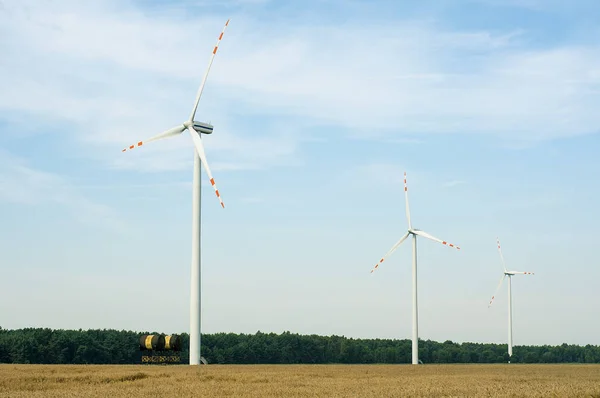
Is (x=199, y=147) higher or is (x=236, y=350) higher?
(x=199, y=147)

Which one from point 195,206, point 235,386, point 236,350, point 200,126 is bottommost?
point 236,350

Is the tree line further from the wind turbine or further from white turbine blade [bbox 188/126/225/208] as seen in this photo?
white turbine blade [bbox 188/126/225/208]

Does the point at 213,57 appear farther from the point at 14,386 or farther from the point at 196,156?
the point at 14,386

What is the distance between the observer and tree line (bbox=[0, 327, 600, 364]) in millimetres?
119062

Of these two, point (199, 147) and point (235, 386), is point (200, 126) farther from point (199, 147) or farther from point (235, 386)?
point (235, 386)

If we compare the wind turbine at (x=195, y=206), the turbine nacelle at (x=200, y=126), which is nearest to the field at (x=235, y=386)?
the wind turbine at (x=195, y=206)

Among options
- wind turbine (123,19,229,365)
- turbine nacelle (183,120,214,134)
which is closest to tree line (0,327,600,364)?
wind turbine (123,19,229,365)

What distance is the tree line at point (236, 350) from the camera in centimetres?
11906

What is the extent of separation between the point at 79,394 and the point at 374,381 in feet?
69.3

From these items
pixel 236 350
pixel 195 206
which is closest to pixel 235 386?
pixel 195 206

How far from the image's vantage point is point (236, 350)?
477ft

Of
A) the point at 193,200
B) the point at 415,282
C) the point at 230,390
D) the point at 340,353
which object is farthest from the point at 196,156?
the point at 340,353

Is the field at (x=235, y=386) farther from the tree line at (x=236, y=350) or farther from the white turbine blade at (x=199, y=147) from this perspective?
the tree line at (x=236, y=350)

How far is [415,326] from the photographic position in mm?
107562
